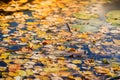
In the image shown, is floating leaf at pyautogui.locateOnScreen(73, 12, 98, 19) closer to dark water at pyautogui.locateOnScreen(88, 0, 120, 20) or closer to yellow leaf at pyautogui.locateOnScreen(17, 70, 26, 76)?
dark water at pyautogui.locateOnScreen(88, 0, 120, 20)

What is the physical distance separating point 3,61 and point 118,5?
5523 millimetres

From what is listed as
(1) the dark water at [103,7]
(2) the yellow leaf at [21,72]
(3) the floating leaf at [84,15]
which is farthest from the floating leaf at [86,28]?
(2) the yellow leaf at [21,72]

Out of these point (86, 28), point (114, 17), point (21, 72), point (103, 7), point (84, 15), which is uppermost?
point (103, 7)

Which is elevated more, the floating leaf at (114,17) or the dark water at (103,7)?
the dark water at (103,7)

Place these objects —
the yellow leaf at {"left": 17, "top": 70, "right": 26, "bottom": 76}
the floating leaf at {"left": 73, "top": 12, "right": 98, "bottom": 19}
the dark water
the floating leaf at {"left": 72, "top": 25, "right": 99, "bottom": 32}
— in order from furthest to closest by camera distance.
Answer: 1. the dark water
2. the floating leaf at {"left": 73, "top": 12, "right": 98, "bottom": 19}
3. the floating leaf at {"left": 72, "top": 25, "right": 99, "bottom": 32}
4. the yellow leaf at {"left": 17, "top": 70, "right": 26, "bottom": 76}

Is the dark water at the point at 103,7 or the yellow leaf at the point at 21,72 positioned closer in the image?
the yellow leaf at the point at 21,72

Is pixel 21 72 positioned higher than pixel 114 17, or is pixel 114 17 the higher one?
pixel 114 17

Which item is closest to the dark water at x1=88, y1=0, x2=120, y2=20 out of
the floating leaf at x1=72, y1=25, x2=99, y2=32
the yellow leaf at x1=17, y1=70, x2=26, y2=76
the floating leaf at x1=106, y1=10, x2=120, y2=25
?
the floating leaf at x1=106, y1=10, x2=120, y2=25

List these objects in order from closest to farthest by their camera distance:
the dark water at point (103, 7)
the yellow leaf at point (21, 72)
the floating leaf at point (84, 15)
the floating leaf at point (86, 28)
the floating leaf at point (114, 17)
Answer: the yellow leaf at point (21, 72) → the floating leaf at point (86, 28) → the floating leaf at point (114, 17) → the floating leaf at point (84, 15) → the dark water at point (103, 7)

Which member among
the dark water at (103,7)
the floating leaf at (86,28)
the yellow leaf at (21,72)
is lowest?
the yellow leaf at (21,72)

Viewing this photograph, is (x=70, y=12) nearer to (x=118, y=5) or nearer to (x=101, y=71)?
(x=118, y=5)

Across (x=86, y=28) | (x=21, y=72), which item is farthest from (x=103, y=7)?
(x=21, y=72)

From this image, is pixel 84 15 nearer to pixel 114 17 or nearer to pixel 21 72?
pixel 114 17

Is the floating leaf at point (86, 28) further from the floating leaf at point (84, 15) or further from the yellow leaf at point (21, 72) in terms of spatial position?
the yellow leaf at point (21, 72)
